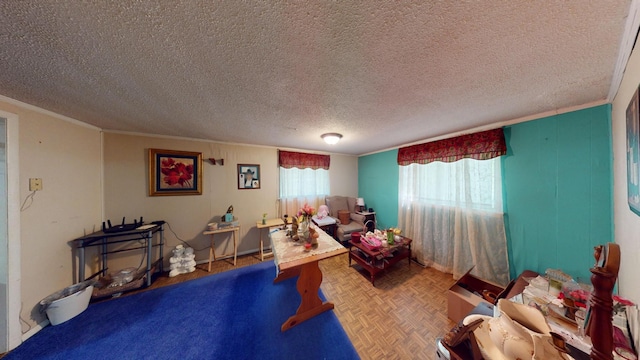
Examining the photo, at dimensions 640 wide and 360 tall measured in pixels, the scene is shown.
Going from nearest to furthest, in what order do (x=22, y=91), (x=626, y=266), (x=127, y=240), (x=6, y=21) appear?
(x=6, y=21) → (x=626, y=266) → (x=22, y=91) → (x=127, y=240)

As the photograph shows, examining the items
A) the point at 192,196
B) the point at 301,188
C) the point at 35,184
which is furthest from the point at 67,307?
the point at 301,188

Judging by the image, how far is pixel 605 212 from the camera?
5.12 feet

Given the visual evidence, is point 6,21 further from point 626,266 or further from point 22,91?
point 626,266

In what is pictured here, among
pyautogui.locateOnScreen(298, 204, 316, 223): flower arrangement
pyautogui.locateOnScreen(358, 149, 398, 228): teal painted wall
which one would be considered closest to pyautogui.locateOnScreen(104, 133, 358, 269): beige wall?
pyautogui.locateOnScreen(298, 204, 316, 223): flower arrangement

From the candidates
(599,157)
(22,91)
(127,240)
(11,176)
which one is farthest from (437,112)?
(127,240)

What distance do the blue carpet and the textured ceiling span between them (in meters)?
2.17

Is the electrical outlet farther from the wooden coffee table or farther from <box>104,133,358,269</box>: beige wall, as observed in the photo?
the wooden coffee table

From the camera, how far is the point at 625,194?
114cm

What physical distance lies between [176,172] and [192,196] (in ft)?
1.47

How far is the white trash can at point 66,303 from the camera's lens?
170cm

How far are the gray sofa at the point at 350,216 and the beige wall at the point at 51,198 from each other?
3.56 m

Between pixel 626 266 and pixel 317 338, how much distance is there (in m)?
2.27

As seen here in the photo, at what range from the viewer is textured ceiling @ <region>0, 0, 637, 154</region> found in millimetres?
758

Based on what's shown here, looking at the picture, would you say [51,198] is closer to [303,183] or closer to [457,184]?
[303,183]
